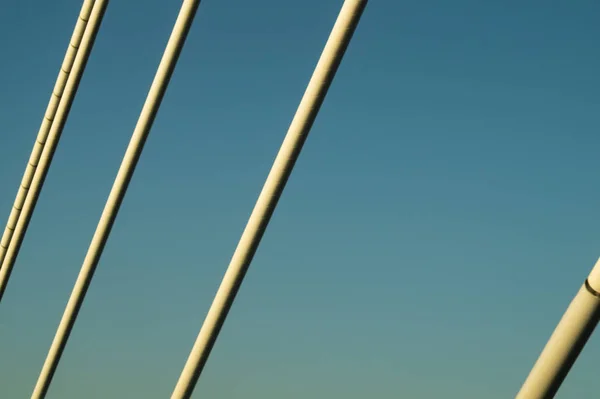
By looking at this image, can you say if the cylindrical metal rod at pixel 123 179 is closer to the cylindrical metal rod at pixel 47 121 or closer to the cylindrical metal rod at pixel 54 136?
the cylindrical metal rod at pixel 54 136

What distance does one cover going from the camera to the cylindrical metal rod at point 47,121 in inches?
790

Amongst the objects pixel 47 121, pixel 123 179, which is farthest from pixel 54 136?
pixel 123 179

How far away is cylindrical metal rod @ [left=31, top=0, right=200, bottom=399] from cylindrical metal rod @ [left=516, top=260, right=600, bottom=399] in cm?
1212

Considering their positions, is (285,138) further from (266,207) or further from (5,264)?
(5,264)

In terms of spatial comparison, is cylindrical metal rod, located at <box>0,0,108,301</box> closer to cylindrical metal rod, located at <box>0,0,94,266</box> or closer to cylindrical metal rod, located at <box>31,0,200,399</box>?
cylindrical metal rod, located at <box>0,0,94,266</box>

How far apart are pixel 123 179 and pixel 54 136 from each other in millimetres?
3705

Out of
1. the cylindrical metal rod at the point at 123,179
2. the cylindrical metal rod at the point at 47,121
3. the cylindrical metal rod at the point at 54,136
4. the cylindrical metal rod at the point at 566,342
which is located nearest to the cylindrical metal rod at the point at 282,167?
the cylindrical metal rod at the point at 123,179

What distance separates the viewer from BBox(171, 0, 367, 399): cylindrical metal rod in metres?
13.0

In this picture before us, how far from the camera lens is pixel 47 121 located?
72.0 ft

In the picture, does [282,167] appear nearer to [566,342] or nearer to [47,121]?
[566,342]

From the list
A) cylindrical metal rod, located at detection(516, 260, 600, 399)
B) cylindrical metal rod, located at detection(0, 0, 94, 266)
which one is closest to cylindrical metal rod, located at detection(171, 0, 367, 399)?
cylindrical metal rod, located at detection(516, 260, 600, 399)

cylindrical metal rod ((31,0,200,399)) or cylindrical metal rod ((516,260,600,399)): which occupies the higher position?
cylindrical metal rod ((516,260,600,399))

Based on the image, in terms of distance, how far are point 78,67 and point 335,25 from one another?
9.43m

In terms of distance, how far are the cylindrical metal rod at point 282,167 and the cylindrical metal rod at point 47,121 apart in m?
8.39
